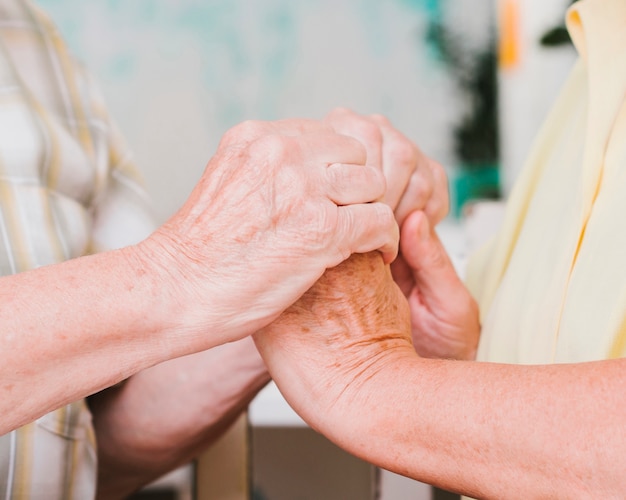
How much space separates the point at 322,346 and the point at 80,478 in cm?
39

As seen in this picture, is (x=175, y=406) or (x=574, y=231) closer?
(x=574, y=231)

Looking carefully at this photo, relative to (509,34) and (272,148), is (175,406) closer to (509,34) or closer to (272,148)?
(272,148)

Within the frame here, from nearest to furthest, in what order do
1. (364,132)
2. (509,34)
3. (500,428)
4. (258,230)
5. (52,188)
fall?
1. (500,428)
2. (258,230)
3. (364,132)
4. (52,188)
5. (509,34)

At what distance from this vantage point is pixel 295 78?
1.83 metres

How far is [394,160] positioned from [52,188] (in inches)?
18.0

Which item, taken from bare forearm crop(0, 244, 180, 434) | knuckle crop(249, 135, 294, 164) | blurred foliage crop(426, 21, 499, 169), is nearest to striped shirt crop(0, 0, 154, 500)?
bare forearm crop(0, 244, 180, 434)

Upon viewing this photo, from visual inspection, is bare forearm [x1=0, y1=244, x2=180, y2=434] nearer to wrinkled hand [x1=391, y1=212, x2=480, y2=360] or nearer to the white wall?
wrinkled hand [x1=391, y1=212, x2=480, y2=360]

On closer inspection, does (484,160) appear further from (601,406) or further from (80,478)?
(601,406)

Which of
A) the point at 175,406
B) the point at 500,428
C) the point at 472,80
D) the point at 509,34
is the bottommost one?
the point at 175,406

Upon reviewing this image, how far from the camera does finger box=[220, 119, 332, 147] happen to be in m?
0.67

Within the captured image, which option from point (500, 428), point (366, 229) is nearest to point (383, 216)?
point (366, 229)

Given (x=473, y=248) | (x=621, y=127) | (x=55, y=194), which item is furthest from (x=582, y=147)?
(x=55, y=194)

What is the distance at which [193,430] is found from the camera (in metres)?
0.96

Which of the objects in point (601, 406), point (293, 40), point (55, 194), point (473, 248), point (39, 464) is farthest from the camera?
point (293, 40)
